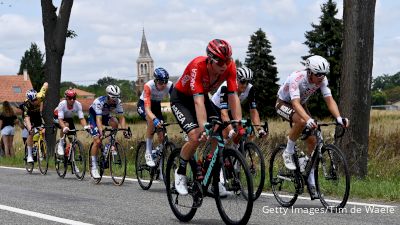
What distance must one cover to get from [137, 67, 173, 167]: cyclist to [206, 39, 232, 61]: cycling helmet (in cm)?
353

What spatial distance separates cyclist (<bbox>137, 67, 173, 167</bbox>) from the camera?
36.3ft

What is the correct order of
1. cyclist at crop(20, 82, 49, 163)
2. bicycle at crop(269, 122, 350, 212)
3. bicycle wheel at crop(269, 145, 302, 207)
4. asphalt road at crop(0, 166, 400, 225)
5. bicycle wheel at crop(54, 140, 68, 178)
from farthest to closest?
cyclist at crop(20, 82, 49, 163) → bicycle wheel at crop(54, 140, 68, 178) → bicycle wheel at crop(269, 145, 302, 207) → bicycle at crop(269, 122, 350, 212) → asphalt road at crop(0, 166, 400, 225)

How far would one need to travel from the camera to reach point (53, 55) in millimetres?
19609

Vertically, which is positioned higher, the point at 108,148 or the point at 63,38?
the point at 63,38

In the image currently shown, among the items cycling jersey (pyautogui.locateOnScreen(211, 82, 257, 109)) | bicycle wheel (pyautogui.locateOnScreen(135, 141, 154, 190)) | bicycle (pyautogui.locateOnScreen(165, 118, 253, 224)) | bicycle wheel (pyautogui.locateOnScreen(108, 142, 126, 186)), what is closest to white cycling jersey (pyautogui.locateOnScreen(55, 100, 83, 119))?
bicycle wheel (pyautogui.locateOnScreen(108, 142, 126, 186))

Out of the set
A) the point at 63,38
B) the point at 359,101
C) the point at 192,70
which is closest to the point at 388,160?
the point at 359,101

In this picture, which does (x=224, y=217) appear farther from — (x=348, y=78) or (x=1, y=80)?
(x=1, y=80)

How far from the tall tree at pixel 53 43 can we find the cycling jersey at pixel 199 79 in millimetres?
12071

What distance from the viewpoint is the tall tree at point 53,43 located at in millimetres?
19547

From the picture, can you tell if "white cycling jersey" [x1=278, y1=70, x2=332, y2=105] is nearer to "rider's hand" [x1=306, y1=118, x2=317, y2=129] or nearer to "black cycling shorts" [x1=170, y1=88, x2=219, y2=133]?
"rider's hand" [x1=306, y1=118, x2=317, y2=129]

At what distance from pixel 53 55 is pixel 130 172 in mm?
6221

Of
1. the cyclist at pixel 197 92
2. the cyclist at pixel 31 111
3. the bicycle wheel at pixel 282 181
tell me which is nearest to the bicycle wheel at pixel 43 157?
the cyclist at pixel 31 111

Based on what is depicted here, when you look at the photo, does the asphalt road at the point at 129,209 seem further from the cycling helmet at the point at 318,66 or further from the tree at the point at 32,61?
the tree at the point at 32,61

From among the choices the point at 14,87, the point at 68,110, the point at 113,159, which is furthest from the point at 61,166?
the point at 14,87
